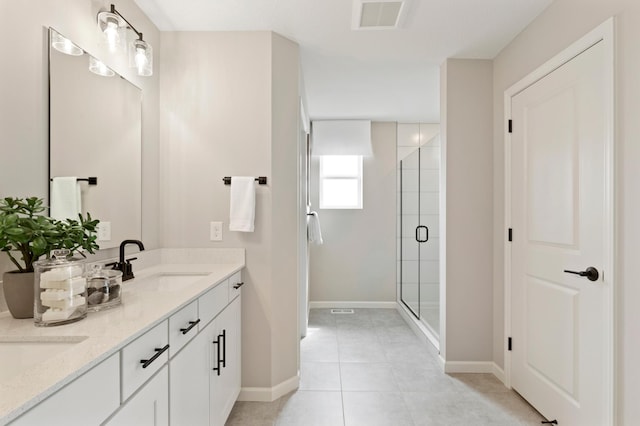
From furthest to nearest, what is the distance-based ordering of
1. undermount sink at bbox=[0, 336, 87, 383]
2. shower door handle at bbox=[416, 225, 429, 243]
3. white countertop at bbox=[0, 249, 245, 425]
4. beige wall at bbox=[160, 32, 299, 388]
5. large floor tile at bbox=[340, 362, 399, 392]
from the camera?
shower door handle at bbox=[416, 225, 429, 243] < large floor tile at bbox=[340, 362, 399, 392] < beige wall at bbox=[160, 32, 299, 388] < undermount sink at bbox=[0, 336, 87, 383] < white countertop at bbox=[0, 249, 245, 425]

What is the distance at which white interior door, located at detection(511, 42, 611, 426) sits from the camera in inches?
69.4

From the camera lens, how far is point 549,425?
2119mm

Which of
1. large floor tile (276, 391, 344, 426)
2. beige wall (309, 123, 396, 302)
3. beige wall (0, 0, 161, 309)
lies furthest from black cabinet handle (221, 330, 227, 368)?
beige wall (309, 123, 396, 302)

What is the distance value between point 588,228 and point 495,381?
145 centimetres

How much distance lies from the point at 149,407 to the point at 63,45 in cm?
150

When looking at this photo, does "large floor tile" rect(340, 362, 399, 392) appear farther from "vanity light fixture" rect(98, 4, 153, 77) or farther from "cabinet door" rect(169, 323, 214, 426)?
"vanity light fixture" rect(98, 4, 153, 77)

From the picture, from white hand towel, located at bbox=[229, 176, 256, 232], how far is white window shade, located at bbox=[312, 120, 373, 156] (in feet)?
8.24

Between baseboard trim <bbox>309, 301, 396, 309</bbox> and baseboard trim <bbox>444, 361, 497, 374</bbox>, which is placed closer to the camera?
baseboard trim <bbox>444, 361, 497, 374</bbox>

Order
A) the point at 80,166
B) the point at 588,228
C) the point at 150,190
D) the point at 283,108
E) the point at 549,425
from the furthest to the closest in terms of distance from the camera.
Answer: the point at 283,108, the point at 150,190, the point at 549,425, the point at 588,228, the point at 80,166

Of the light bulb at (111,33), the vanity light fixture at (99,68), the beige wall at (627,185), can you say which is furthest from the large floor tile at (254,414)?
the light bulb at (111,33)

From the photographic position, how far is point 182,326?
142cm

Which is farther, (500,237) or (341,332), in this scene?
(341,332)

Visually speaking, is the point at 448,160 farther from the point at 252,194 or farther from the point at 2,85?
the point at 2,85

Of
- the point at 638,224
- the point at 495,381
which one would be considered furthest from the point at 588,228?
the point at 495,381
